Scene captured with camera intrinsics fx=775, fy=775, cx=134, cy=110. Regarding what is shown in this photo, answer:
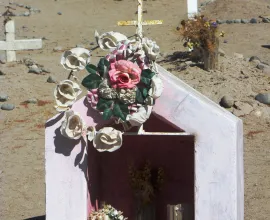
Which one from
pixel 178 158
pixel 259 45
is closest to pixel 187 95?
pixel 178 158

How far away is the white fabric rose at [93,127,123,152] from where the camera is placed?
5324 mm

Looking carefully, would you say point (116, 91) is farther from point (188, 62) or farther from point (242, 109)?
point (188, 62)

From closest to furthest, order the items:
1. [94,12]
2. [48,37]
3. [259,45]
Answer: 1. [259,45]
2. [48,37]
3. [94,12]

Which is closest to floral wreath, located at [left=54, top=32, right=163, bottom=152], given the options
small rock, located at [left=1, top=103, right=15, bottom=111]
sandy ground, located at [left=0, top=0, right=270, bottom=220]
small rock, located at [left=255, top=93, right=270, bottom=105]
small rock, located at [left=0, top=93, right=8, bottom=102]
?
sandy ground, located at [left=0, top=0, right=270, bottom=220]

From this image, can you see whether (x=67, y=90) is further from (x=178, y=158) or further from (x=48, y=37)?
(x=48, y=37)

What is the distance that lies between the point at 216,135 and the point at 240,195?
0.55 metres

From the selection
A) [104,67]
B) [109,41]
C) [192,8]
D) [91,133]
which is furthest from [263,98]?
[91,133]

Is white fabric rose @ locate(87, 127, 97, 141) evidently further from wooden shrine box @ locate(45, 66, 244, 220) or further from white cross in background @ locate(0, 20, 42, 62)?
white cross in background @ locate(0, 20, 42, 62)

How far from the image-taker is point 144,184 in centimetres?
641

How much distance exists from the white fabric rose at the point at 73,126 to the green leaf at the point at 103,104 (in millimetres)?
163

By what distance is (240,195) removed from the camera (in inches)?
218

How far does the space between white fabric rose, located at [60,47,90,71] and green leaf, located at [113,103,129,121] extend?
0.40 m

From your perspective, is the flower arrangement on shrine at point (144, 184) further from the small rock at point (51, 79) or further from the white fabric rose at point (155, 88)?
the small rock at point (51, 79)

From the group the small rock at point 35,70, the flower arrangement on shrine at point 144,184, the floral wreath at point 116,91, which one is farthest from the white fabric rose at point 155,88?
the small rock at point 35,70
